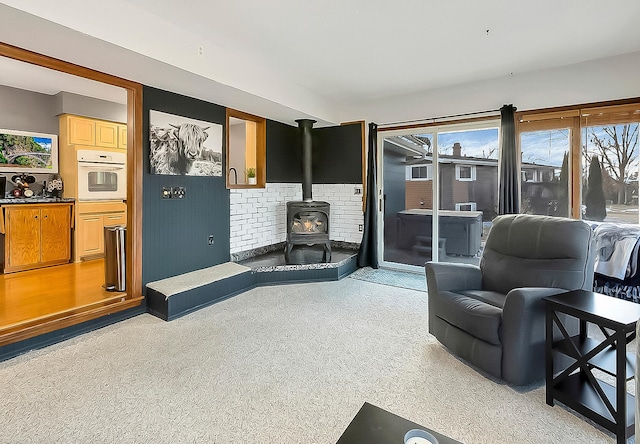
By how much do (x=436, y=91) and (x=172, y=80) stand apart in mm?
3303

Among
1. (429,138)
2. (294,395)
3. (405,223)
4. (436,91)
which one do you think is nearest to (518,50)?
(436,91)

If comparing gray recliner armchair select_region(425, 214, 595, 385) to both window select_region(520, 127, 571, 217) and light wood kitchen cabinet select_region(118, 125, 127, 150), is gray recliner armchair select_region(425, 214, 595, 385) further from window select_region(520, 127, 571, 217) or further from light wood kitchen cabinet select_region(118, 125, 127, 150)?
light wood kitchen cabinet select_region(118, 125, 127, 150)

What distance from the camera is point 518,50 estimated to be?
3.36 meters

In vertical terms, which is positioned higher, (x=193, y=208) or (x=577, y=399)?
(x=193, y=208)

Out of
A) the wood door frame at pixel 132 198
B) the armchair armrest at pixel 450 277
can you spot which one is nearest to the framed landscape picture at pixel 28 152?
the wood door frame at pixel 132 198

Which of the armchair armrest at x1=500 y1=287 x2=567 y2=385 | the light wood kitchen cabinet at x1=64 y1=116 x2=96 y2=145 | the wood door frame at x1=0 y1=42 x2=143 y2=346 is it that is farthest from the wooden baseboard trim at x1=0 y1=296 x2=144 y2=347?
the armchair armrest at x1=500 y1=287 x2=567 y2=385

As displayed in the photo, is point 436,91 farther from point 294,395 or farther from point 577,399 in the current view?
point 294,395

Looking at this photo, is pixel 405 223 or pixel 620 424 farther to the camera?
pixel 405 223

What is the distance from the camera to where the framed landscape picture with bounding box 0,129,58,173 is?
15.3 feet

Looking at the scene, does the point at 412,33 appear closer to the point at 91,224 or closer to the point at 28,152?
the point at 91,224

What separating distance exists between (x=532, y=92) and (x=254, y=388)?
4.26 m

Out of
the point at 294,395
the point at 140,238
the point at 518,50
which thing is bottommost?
the point at 294,395

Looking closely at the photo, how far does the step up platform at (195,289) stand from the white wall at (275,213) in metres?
0.62

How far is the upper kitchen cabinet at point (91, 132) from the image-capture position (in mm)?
4953
